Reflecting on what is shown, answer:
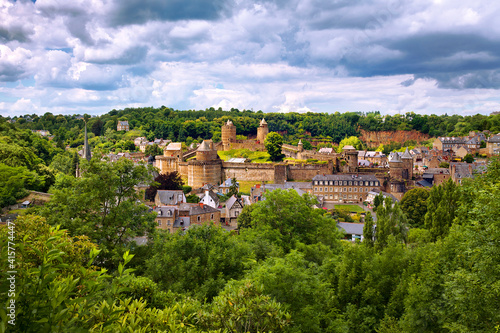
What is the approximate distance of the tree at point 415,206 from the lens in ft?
138

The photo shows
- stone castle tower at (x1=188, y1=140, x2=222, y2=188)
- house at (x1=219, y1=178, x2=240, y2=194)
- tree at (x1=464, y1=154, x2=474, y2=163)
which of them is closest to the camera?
house at (x1=219, y1=178, x2=240, y2=194)

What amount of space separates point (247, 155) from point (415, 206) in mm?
34482

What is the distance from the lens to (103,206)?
42.5 ft

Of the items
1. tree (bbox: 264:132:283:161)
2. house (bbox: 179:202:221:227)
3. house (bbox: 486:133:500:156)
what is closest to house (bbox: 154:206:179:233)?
house (bbox: 179:202:221:227)

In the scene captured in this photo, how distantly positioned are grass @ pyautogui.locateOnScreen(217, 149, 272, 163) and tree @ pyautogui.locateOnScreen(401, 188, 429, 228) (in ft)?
96.9

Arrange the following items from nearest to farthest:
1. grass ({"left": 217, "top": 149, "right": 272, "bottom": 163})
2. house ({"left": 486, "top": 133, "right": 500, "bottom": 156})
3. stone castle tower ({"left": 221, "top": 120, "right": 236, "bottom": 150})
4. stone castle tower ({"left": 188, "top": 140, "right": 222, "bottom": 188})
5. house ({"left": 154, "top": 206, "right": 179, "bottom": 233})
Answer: house ({"left": 154, "top": 206, "right": 179, "bottom": 233}) < stone castle tower ({"left": 188, "top": 140, "right": 222, "bottom": 188}) < grass ({"left": 217, "top": 149, "right": 272, "bottom": 163}) < house ({"left": 486, "top": 133, "right": 500, "bottom": 156}) < stone castle tower ({"left": 221, "top": 120, "right": 236, "bottom": 150})

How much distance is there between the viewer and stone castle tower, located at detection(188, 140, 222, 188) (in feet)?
180

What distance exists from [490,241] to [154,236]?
10.7 m

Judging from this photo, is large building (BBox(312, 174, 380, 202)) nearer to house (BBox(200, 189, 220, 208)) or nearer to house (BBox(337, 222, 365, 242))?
house (BBox(337, 222, 365, 242))

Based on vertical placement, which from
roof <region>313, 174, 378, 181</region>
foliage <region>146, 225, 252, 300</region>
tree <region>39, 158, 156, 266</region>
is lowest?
roof <region>313, 174, 378, 181</region>

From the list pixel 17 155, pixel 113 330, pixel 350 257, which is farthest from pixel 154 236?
pixel 17 155

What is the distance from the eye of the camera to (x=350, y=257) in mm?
13320

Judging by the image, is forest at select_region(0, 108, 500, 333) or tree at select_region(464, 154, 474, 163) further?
tree at select_region(464, 154, 474, 163)

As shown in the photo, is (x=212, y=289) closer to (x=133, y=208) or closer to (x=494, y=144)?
(x=133, y=208)
